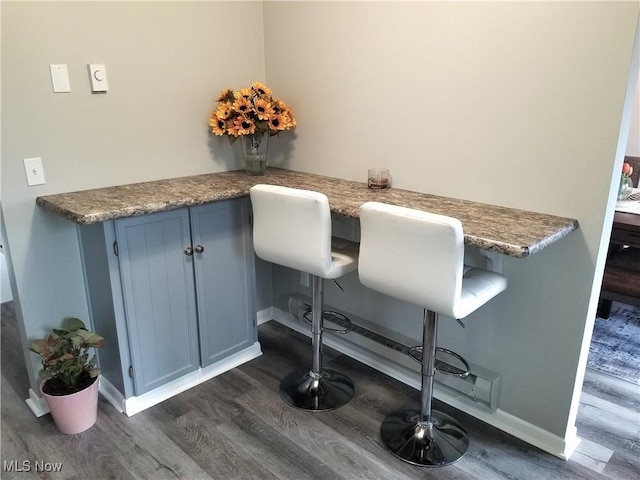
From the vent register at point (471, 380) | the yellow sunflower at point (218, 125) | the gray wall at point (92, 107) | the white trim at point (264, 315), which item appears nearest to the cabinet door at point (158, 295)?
the gray wall at point (92, 107)

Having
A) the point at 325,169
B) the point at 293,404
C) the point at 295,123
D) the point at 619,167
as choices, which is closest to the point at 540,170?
the point at 619,167

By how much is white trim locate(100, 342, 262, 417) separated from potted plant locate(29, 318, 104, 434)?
150 millimetres

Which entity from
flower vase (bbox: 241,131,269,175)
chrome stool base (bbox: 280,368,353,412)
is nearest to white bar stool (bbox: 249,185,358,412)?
chrome stool base (bbox: 280,368,353,412)

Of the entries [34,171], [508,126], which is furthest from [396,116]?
[34,171]

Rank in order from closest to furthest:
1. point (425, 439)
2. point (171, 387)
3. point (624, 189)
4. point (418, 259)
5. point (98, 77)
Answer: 1. point (418, 259)
2. point (425, 439)
3. point (98, 77)
4. point (171, 387)
5. point (624, 189)

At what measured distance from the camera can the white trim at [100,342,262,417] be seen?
230 cm

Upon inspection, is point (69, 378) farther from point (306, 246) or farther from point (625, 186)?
point (625, 186)

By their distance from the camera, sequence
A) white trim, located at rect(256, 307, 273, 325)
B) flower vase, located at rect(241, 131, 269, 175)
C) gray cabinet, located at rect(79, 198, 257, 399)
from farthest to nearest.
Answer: white trim, located at rect(256, 307, 273, 325) → flower vase, located at rect(241, 131, 269, 175) → gray cabinet, located at rect(79, 198, 257, 399)

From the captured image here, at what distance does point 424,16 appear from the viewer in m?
2.12

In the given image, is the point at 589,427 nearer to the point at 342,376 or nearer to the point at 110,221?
the point at 342,376

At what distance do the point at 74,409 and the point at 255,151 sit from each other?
4.96ft

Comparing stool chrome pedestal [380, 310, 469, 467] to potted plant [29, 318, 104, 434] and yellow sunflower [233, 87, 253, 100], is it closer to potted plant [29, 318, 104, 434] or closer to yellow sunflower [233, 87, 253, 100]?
potted plant [29, 318, 104, 434]

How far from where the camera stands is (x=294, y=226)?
78.4 inches

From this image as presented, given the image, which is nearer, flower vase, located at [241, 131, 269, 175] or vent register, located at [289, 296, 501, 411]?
vent register, located at [289, 296, 501, 411]
